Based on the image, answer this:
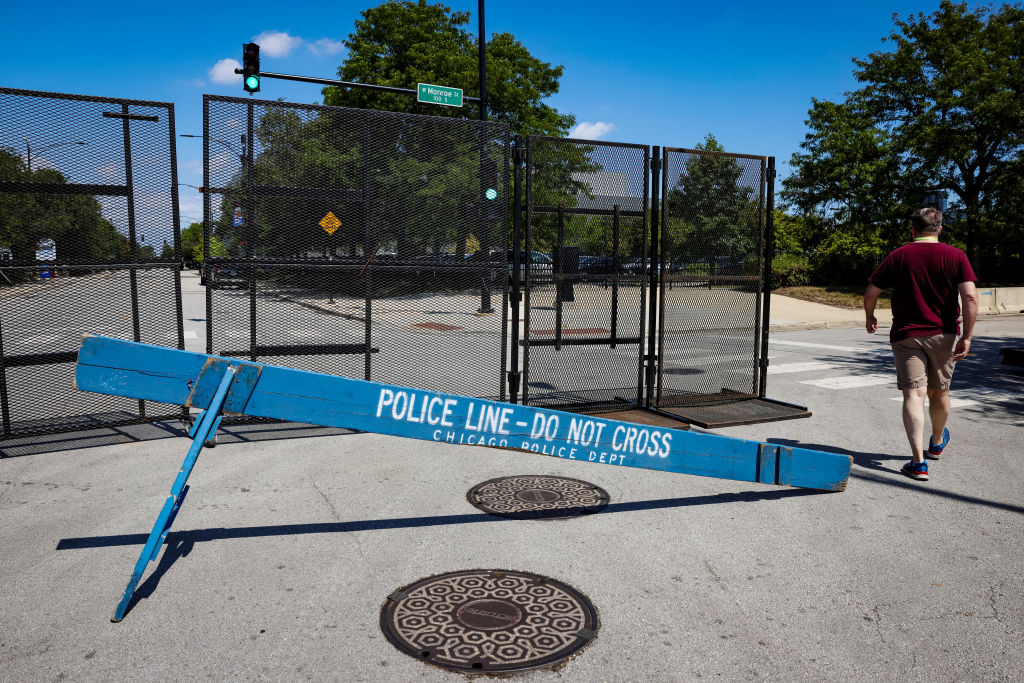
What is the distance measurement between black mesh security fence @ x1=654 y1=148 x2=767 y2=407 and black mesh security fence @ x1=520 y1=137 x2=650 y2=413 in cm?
29

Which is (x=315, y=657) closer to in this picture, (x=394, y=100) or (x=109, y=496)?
(x=109, y=496)

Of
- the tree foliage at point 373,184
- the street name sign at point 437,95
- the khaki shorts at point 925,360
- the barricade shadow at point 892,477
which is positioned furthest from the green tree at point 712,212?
the street name sign at point 437,95

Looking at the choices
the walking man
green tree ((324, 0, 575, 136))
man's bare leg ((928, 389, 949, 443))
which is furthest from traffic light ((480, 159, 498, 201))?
green tree ((324, 0, 575, 136))

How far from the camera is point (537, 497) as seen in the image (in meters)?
4.95

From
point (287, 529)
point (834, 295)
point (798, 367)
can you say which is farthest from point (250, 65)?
point (834, 295)

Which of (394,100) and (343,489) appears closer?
(343,489)

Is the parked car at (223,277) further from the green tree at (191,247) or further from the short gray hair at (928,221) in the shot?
the short gray hair at (928,221)

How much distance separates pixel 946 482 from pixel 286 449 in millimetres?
5338

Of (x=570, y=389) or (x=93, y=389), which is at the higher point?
(x=93, y=389)

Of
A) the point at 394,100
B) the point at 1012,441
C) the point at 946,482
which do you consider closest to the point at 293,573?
the point at 946,482

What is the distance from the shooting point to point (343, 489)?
16.6 ft

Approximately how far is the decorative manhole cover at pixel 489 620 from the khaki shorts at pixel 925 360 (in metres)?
3.53

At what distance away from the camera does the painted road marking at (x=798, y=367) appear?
11094 millimetres

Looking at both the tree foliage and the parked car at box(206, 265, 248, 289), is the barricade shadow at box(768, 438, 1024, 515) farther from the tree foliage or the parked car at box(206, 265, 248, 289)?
the parked car at box(206, 265, 248, 289)
